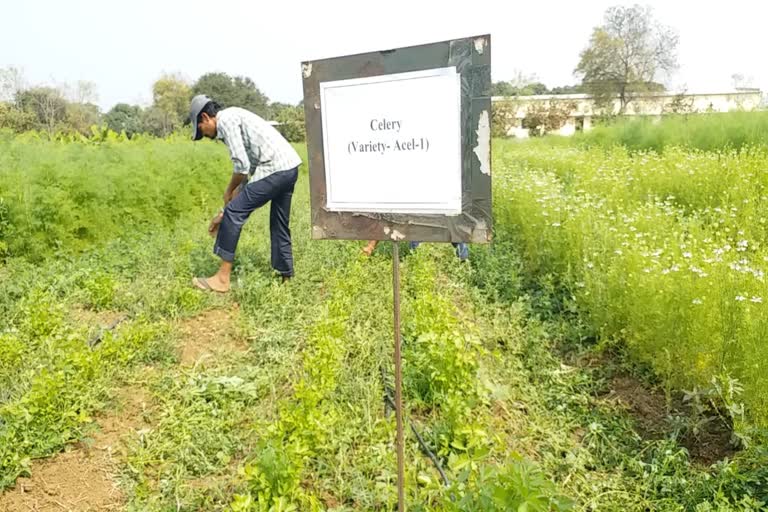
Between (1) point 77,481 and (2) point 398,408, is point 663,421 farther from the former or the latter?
(1) point 77,481

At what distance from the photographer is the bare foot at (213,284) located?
16.1 feet

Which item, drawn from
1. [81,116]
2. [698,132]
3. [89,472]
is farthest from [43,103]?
[89,472]

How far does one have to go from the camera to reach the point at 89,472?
2605 mm

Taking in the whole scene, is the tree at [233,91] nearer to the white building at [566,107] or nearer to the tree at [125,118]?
the tree at [125,118]

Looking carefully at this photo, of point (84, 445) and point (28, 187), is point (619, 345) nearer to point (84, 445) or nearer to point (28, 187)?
point (84, 445)

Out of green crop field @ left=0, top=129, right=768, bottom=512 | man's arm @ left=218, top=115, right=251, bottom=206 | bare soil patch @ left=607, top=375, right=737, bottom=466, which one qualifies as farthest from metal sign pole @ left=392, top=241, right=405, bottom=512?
man's arm @ left=218, top=115, right=251, bottom=206

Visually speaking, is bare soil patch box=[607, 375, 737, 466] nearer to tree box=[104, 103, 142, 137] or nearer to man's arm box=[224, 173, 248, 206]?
man's arm box=[224, 173, 248, 206]

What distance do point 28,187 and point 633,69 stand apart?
3896cm

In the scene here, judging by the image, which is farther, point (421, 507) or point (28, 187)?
point (28, 187)

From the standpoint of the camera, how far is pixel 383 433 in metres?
2.80

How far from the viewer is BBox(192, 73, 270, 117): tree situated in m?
53.8

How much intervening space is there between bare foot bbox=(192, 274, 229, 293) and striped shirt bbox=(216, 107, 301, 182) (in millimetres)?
945

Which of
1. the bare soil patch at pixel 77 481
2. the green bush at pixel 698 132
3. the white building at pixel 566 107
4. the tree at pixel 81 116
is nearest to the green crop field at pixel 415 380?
the bare soil patch at pixel 77 481

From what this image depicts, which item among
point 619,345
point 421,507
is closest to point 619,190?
point 619,345
